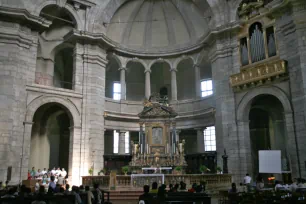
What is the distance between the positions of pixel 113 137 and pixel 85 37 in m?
10.9

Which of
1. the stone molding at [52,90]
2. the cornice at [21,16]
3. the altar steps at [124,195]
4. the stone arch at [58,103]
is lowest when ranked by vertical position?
the altar steps at [124,195]

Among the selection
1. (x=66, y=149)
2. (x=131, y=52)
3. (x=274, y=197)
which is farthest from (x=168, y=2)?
(x=274, y=197)

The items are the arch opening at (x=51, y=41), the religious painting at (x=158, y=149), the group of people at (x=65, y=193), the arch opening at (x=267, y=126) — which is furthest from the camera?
the arch opening at (x=51, y=41)

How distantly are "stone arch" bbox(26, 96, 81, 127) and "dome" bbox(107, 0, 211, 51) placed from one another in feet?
27.1

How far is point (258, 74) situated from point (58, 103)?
46.3 feet

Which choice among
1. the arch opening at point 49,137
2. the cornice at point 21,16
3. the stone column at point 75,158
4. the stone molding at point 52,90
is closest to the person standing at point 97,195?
the stone column at point 75,158

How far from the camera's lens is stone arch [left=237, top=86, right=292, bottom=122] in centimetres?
1851

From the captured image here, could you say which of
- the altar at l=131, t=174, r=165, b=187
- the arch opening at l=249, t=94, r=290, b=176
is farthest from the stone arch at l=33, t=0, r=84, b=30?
the arch opening at l=249, t=94, r=290, b=176

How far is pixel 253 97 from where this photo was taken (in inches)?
796

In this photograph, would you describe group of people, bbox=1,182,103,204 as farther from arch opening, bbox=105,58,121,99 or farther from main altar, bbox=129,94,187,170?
arch opening, bbox=105,58,121,99

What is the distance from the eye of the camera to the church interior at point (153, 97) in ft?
58.8

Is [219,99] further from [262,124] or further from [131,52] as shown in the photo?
[131,52]

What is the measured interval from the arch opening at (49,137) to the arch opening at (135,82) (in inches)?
293

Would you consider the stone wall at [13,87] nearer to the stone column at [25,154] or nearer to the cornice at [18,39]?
the cornice at [18,39]
